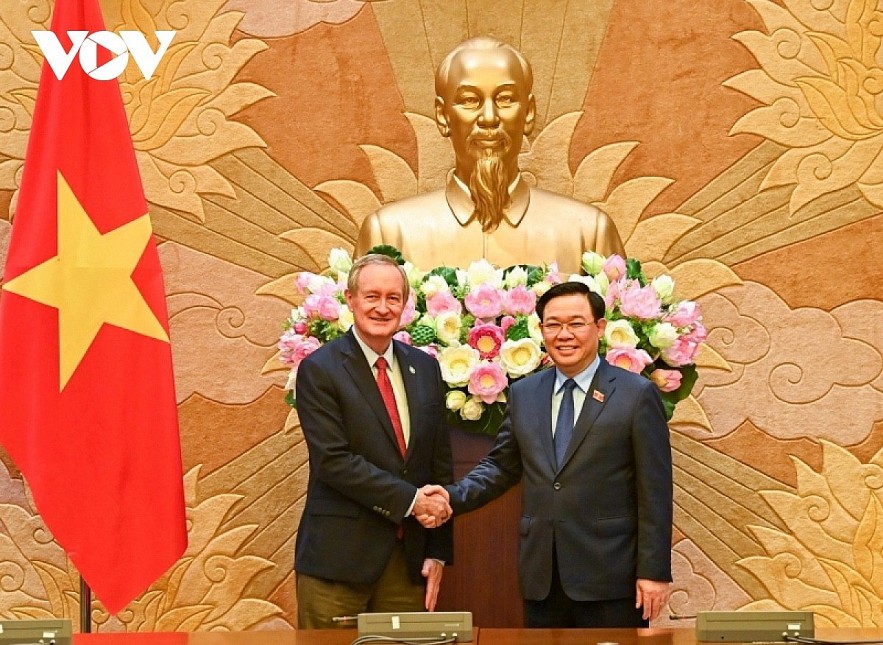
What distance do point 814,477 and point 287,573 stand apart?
2.07 meters

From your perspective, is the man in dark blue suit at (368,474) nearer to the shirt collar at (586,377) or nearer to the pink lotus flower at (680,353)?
the shirt collar at (586,377)

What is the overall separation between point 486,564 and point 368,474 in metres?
0.67

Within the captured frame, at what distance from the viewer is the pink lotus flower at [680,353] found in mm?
3834

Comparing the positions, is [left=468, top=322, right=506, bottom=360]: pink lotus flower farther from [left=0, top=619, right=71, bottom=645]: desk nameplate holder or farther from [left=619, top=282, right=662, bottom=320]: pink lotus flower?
[left=0, top=619, right=71, bottom=645]: desk nameplate holder

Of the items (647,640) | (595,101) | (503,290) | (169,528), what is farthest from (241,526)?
(647,640)

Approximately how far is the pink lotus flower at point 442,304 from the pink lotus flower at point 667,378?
0.62 metres

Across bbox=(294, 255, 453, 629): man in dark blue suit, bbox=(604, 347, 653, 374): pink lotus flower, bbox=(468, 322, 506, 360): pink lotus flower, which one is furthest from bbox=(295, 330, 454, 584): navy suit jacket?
bbox=(604, 347, 653, 374): pink lotus flower

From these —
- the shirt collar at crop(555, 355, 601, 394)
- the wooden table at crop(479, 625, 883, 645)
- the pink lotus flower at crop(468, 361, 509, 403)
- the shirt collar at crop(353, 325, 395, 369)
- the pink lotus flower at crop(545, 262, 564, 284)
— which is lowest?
the wooden table at crop(479, 625, 883, 645)

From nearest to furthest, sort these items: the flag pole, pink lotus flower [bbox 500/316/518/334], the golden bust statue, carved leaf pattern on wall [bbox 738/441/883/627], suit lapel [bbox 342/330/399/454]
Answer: suit lapel [bbox 342/330/399/454] < the flag pole < pink lotus flower [bbox 500/316/518/334] < the golden bust statue < carved leaf pattern on wall [bbox 738/441/883/627]

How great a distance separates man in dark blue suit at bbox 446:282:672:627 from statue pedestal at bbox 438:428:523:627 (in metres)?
0.48

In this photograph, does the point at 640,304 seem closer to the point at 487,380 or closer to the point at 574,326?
the point at 487,380

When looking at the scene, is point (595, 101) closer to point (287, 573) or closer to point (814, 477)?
point (814, 477)

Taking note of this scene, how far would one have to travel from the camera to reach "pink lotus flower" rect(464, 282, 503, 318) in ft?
12.5

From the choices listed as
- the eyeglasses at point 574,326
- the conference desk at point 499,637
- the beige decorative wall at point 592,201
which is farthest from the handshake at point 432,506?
the beige decorative wall at point 592,201
